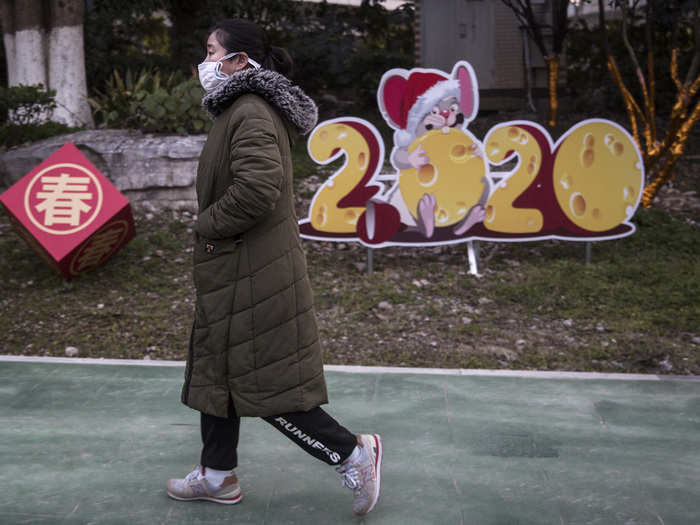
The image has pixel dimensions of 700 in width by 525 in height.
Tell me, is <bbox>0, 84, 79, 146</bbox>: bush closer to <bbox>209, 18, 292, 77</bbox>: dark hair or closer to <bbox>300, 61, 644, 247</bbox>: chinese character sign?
<bbox>300, 61, 644, 247</bbox>: chinese character sign

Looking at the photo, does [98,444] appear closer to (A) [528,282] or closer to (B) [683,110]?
(A) [528,282]

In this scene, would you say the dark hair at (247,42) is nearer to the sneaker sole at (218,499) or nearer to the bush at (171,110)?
the sneaker sole at (218,499)

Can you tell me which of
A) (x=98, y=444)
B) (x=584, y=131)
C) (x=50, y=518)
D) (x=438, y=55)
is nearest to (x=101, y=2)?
(x=438, y=55)

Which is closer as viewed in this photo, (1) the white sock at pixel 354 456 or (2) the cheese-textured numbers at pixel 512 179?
(1) the white sock at pixel 354 456

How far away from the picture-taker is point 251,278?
316 centimetres

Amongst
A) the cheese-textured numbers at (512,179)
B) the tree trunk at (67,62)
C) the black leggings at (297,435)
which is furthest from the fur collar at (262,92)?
the tree trunk at (67,62)

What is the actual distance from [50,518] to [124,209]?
13.6ft

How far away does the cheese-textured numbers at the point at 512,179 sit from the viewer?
7.78 meters

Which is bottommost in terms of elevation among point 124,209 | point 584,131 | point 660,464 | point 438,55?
point 660,464

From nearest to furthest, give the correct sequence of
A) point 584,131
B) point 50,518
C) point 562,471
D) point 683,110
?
point 50,518 → point 562,471 → point 584,131 → point 683,110

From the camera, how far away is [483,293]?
7.36 m

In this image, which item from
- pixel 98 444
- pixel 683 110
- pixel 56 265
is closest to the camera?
pixel 98 444

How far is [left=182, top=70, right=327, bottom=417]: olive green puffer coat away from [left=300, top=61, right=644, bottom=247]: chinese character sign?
4302mm

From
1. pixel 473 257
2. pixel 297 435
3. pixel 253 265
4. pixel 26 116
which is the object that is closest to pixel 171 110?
pixel 26 116
